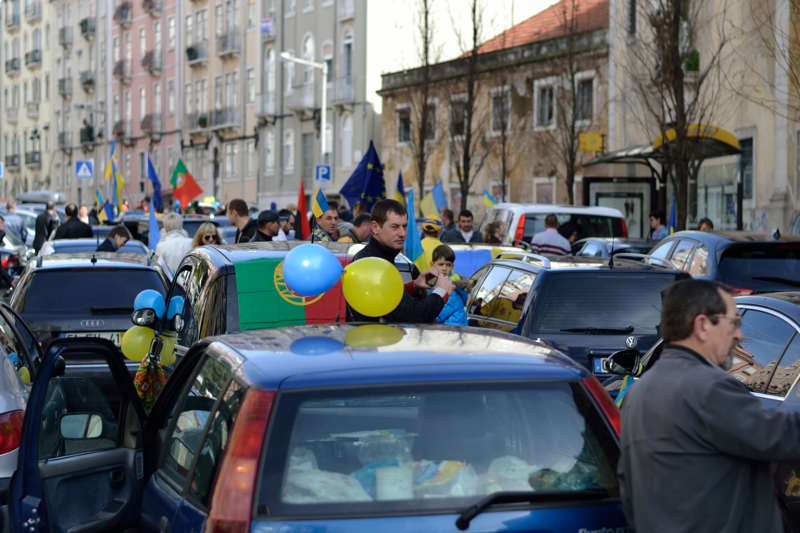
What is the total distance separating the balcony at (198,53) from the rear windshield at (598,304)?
2276 inches

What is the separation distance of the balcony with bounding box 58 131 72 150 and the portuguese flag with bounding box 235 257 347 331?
81.6m

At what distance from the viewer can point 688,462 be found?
175 inches

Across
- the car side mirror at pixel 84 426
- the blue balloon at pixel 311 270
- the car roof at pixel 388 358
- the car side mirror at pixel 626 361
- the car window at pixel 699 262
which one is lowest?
the car side mirror at pixel 84 426

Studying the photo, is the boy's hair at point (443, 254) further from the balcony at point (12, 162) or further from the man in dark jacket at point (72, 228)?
the balcony at point (12, 162)

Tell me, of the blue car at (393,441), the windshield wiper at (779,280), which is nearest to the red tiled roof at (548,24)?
the windshield wiper at (779,280)

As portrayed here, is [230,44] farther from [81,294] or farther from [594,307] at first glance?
[594,307]

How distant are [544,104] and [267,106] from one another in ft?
71.8

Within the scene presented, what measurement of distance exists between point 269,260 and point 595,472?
5.05m

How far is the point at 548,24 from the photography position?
48750 millimetres

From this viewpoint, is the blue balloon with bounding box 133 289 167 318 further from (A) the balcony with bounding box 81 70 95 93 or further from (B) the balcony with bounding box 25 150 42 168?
(B) the balcony with bounding box 25 150 42 168

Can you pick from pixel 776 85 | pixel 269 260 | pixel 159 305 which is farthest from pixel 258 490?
pixel 776 85

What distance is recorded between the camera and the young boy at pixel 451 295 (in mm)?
8961

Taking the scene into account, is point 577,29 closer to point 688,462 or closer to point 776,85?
point 776,85

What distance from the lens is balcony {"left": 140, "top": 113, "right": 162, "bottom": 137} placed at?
74000mm
